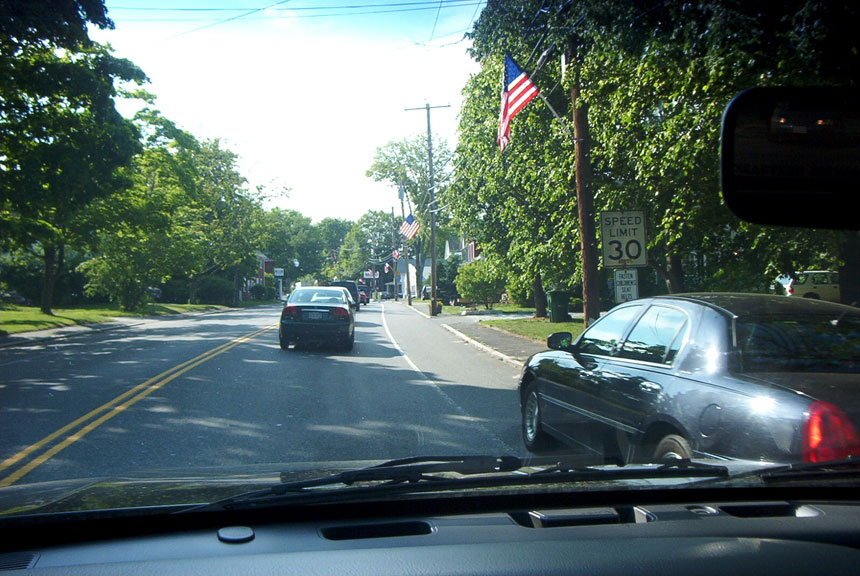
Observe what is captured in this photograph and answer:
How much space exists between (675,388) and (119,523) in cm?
333

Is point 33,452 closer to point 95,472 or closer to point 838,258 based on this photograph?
point 95,472

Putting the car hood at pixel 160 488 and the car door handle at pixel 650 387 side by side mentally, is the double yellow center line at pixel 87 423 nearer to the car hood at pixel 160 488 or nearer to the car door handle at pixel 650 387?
the car hood at pixel 160 488

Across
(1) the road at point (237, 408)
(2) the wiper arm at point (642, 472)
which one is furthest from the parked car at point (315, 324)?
(2) the wiper arm at point (642, 472)

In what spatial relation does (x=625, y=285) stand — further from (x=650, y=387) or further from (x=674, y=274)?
(x=650, y=387)

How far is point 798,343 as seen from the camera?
14.2 ft

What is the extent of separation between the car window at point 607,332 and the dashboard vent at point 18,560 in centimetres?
444

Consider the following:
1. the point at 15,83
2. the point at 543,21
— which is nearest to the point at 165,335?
the point at 15,83

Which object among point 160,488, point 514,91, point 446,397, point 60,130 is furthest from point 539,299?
point 160,488

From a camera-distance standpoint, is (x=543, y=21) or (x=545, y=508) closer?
(x=545, y=508)

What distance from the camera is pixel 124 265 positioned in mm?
36719

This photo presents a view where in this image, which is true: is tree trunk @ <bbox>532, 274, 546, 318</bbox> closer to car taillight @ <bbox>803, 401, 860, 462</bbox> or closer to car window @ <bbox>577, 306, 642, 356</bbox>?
car window @ <bbox>577, 306, 642, 356</bbox>

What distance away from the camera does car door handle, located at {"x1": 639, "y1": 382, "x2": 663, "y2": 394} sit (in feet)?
15.6

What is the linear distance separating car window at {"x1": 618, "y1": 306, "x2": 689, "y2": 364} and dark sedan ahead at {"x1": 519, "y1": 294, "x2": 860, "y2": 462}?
11mm

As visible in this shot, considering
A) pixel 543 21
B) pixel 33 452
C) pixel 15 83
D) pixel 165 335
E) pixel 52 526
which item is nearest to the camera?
pixel 52 526
